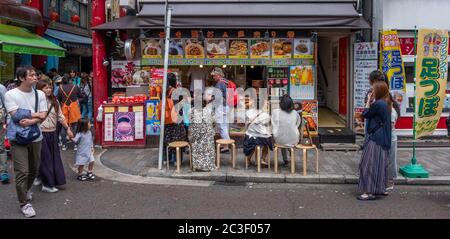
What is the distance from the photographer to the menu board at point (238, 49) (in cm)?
1116

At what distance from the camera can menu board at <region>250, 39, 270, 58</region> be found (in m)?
11.1

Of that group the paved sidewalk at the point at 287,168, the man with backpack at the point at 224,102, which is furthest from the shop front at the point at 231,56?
the paved sidewalk at the point at 287,168

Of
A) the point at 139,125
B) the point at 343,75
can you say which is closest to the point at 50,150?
the point at 139,125

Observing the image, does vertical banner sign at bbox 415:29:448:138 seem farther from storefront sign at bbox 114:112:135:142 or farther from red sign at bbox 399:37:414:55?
storefront sign at bbox 114:112:135:142

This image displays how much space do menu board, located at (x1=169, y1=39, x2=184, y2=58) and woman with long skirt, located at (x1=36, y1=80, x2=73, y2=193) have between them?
4.47 metres

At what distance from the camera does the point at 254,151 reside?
8750 millimetres

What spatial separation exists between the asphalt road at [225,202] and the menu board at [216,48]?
14.3 ft

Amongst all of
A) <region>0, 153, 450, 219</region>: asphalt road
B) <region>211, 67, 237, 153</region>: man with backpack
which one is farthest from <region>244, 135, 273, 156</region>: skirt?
<region>211, 67, 237, 153</region>: man with backpack

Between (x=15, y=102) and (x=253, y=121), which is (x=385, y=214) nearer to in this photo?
(x=253, y=121)

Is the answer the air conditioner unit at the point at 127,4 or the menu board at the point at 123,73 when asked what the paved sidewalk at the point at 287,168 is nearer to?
the menu board at the point at 123,73

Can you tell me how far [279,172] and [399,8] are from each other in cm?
557
